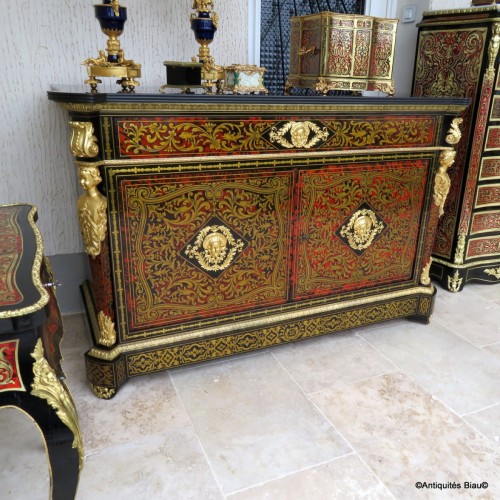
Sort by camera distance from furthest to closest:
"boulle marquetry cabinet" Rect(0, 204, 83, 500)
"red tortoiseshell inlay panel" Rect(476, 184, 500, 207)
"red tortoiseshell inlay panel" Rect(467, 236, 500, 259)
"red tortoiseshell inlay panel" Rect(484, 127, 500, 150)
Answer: "red tortoiseshell inlay panel" Rect(467, 236, 500, 259) → "red tortoiseshell inlay panel" Rect(476, 184, 500, 207) → "red tortoiseshell inlay panel" Rect(484, 127, 500, 150) → "boulle marquetry cabinet" Rect(0, 204, 83, 500)

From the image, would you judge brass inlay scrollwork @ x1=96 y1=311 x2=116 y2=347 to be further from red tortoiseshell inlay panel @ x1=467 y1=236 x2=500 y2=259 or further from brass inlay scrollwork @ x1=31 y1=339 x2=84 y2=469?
red tortoiseshell inlay panel @ x1=467 y1=236 x2=500 y2=259

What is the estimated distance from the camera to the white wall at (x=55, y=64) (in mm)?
2051

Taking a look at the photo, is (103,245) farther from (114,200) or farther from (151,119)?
(151,119)

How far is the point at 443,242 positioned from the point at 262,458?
1.80 meters

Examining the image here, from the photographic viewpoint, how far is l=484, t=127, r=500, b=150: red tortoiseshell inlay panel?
2535 millimetres

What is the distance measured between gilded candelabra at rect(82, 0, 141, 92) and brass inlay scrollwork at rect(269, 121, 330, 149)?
543mm

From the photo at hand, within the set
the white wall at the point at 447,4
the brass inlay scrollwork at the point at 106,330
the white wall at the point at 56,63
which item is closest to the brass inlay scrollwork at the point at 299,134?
the white wall at the point at 56,63

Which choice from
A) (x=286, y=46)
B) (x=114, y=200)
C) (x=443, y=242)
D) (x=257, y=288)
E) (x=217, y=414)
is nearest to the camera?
(x=114, y=200)

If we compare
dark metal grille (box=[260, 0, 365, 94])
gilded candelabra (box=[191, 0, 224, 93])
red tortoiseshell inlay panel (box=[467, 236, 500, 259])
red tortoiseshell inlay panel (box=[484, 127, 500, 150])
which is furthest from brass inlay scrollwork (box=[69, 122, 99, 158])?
red tortoiseshell inlay panel (box=[467, 236, 500, 259])

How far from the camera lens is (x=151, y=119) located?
1.58 metres

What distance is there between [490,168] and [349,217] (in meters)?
1.09

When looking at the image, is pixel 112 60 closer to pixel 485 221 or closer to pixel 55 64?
pixel 55 64

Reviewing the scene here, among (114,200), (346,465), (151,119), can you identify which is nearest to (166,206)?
(114,200)

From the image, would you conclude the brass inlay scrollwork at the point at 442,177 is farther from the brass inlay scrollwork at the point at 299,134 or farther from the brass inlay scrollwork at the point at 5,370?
the brass inlay scrollwork at the point at 5,370
